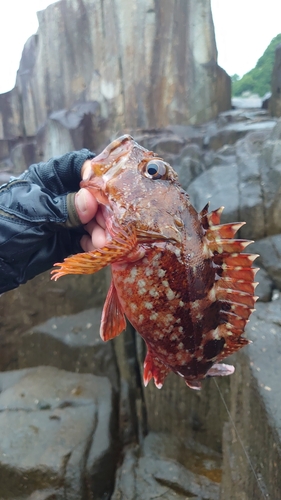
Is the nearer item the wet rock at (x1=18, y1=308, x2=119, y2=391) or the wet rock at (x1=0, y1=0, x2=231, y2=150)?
the wet rock at (x1=18, y1=308, x2=119, y2=391)

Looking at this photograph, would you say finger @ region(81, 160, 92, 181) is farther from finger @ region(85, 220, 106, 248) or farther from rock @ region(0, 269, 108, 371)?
rock @ region(0, 269, 108, 371)

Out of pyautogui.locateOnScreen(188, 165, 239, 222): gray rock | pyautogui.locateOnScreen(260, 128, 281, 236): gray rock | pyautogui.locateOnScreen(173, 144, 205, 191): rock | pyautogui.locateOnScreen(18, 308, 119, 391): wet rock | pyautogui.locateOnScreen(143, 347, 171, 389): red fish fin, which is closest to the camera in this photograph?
pyautogui.locateOnScreen(143, 347, 171, 389): red fish fin

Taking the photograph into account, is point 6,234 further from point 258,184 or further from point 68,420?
point 258,184

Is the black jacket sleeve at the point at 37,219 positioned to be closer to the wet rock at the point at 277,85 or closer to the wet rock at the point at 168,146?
the wet rock at the point at 168,146

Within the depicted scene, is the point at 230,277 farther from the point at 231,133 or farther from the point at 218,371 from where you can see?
the point at 231,133

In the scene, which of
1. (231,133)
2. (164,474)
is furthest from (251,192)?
(164,474)

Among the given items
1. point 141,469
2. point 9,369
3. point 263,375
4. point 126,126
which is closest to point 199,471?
point 141,469

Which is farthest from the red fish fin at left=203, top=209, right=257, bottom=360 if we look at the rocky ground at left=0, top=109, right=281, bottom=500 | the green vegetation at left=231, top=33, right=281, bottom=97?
the green vegetation at left=231, top=33, right=281, bottom=97
